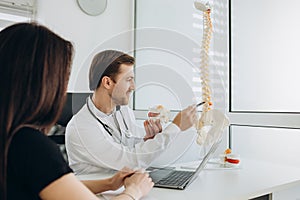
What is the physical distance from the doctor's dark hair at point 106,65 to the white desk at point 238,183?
41 centimetres

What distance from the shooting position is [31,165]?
2.26 feet

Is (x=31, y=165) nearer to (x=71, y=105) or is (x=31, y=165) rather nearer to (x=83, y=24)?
(x=71, y=105)

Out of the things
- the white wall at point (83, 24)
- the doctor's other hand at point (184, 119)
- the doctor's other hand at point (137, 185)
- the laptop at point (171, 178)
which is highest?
the white wall at point (83, 24)

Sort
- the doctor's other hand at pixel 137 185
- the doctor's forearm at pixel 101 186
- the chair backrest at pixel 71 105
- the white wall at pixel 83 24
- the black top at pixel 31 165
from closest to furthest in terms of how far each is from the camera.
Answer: the black top at pixel 31 165 → the doctor's other hand at pixel 137 185 → the doctor's forearm at pixel 101 186 → the chair backrest at pixel 71 105 → the white wall at pixel 83 24

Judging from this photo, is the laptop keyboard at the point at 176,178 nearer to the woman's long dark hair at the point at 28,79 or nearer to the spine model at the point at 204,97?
the spine model at the point at 204,97

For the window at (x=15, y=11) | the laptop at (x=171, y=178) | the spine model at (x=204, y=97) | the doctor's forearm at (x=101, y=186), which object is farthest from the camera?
the window at (x=15, y=11)

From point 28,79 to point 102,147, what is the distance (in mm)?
688

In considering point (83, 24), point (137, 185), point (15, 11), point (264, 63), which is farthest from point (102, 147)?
point (83, 24)

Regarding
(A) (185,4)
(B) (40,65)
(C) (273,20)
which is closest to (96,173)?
(B) (40,65)

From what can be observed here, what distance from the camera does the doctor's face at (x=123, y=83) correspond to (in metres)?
1.42

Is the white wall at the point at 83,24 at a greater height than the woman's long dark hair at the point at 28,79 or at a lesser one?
greater

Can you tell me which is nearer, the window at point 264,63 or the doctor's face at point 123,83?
the doctor's face at point 123,83

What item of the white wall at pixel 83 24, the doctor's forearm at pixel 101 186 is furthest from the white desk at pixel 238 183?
the white wall at pixel 83 24

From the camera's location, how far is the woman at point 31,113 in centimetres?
70
